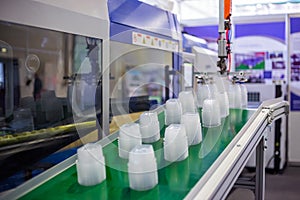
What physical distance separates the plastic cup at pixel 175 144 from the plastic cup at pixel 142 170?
182 mm

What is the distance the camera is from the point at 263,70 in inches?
217

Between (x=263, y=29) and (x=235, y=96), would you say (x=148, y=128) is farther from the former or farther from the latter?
(x=263, y=29)

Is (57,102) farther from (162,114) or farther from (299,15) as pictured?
(299,15)

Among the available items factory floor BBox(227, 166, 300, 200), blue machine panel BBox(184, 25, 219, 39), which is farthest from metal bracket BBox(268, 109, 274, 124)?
blue machine panel BBox(184, 25, 219, 39)

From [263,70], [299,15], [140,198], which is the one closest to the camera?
[140,198]

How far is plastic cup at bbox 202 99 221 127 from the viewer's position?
5.75 feet

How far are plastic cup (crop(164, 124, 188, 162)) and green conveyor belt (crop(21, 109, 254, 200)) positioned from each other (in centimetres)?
3

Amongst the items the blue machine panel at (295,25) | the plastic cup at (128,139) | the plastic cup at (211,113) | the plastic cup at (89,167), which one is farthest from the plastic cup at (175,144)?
the blue machine panel at (295,25)

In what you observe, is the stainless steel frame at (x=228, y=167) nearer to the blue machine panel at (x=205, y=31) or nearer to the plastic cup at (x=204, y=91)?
the plastic cup at (x=204, y=91)

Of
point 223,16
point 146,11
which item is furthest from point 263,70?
point 223,16

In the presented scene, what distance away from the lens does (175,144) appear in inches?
53.0

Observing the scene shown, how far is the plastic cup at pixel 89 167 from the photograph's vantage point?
1244 mm

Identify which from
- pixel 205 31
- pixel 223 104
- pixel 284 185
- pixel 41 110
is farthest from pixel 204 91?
pixel 205 31

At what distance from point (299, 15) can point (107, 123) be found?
4.24m
